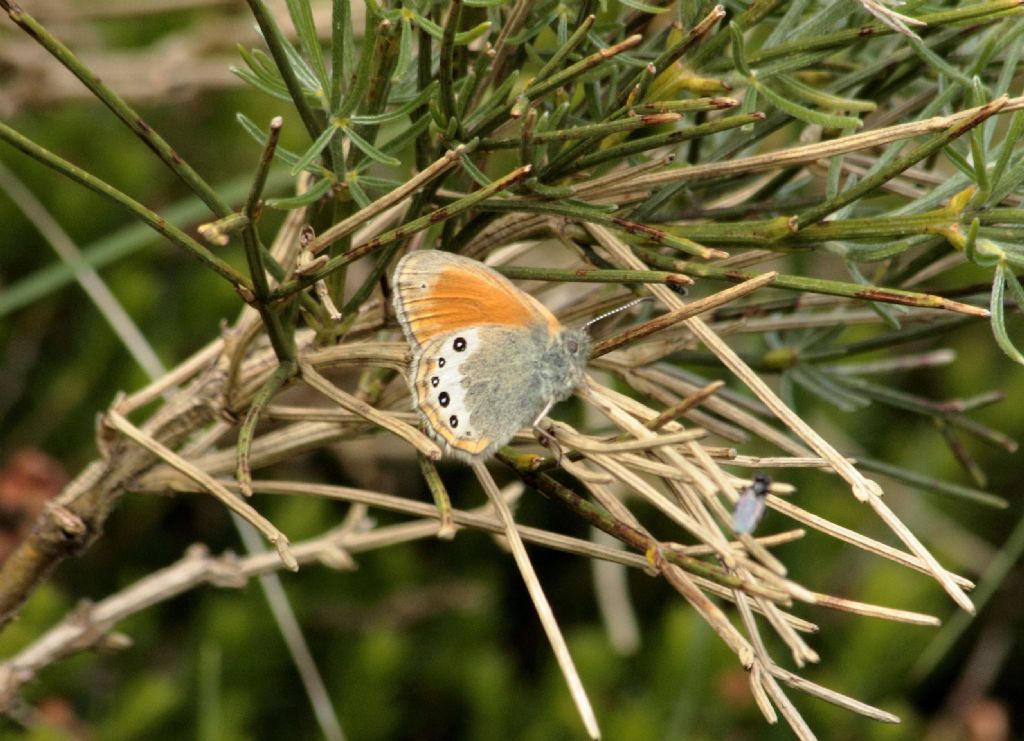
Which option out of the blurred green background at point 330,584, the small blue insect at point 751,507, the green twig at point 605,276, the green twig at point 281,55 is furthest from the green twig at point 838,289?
the blurred green background at point 330,584

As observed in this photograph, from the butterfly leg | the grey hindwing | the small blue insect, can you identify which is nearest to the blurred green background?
the grey hindwing

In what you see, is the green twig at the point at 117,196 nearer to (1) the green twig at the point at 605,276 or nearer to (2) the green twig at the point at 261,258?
(2) the green twig at the point at 261,258

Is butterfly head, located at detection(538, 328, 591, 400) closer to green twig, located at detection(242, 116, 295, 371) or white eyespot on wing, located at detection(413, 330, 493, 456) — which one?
white eyespot on wing, located at detection(413, 330, 493, 456)

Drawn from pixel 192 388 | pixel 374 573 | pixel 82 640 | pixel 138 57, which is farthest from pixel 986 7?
pixel 138 57

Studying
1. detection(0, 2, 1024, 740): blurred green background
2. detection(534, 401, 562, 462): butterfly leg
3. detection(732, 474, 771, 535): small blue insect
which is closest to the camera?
detection(732, 474, 771, 535): small blue insect

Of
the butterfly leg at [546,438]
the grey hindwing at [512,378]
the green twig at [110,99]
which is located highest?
the green twig at [110,99]

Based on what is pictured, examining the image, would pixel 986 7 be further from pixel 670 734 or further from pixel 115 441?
pixel 670 734
